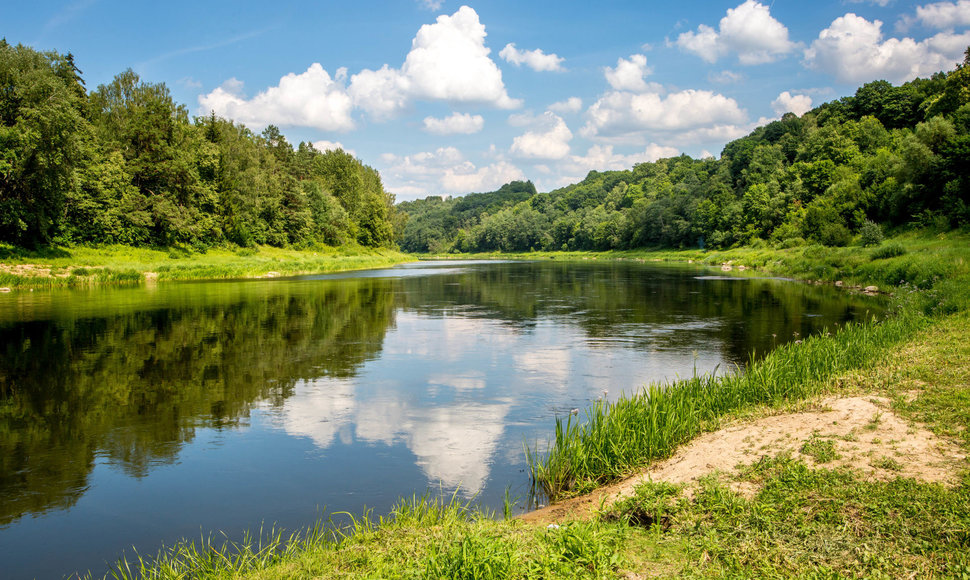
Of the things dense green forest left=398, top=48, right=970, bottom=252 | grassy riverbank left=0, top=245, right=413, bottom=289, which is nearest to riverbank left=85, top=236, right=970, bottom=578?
→ dense green forest left=398, top=48, right=970, bottom=252

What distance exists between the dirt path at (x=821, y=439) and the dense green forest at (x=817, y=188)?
3632 centimetres

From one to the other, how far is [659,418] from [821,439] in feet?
7.04

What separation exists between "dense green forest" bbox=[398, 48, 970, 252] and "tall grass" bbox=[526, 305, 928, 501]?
33.3m

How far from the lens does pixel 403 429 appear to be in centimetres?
1031

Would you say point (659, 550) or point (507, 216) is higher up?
point (507, 216)

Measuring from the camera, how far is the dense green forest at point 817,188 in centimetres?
4147

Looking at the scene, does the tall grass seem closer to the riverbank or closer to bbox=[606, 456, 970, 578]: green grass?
the riverbank

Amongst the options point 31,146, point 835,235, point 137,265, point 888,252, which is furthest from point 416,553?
point 835,235

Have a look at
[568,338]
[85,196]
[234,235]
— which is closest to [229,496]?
[568,338]

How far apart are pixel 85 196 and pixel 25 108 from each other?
1109 cm

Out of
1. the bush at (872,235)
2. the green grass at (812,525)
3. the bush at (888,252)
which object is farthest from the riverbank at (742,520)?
the bush at (872,235)

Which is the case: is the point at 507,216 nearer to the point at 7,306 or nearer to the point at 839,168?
the point at 839,168

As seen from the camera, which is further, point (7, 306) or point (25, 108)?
point (25, 108)

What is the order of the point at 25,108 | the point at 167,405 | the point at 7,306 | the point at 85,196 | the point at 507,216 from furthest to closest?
the point at 507,216
the point at 85,196
the point at 25,108
the point at 7,306
the point at 167,405
